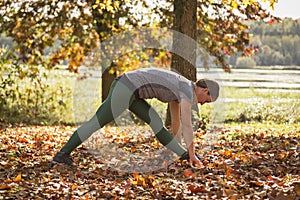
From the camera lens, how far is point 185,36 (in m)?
8.99

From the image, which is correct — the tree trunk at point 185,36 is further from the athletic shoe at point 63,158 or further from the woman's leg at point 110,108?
the athletic shoe at point 63,158

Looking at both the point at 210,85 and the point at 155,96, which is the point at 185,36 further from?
the point at 210,85

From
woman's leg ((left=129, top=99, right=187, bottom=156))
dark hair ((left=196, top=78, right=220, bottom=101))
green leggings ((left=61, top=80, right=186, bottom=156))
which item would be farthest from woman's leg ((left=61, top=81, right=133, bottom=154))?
dark hair ((left=196, top=78, right=220, bottom=101))

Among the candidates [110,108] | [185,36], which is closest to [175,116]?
[110,108]

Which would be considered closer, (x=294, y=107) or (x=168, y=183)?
(x=168, y=183)

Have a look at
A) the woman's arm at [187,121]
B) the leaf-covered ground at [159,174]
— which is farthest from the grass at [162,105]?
the woman's arm at [187,121]

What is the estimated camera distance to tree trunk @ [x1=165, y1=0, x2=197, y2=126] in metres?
8.95

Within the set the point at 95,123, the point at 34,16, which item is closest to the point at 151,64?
the point at 34,16

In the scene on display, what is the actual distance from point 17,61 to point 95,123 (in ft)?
25.2

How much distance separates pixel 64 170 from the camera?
18.6 ft

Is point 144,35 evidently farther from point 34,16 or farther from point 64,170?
point 64,170

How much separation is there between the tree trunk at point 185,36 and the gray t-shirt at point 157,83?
3203 millimetres

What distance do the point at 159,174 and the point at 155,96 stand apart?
872mm

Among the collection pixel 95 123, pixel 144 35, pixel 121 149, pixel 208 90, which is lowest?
pixel 121 149
